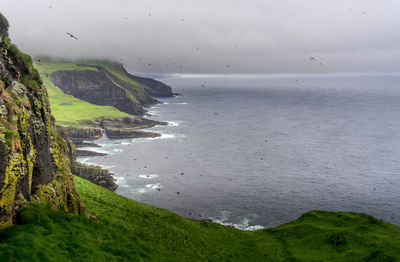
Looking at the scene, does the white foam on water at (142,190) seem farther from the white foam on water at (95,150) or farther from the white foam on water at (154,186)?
the white foam on water at (95,150)

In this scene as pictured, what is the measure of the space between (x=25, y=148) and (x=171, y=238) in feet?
84.7

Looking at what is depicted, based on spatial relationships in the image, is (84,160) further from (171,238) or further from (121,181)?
(171,238)

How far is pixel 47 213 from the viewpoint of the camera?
24.3 m

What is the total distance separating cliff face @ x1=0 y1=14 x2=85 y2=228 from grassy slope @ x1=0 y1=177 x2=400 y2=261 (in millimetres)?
2281

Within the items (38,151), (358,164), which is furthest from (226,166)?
(38,151)

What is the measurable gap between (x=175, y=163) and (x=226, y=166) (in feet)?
93.6

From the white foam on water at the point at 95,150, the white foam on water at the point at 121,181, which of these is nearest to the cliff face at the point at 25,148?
the white foam on water at the point at 121,181

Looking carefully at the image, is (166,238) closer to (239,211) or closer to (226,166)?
(239,211)

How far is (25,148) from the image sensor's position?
2469cm

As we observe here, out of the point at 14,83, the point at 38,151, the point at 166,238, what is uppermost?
the point at 14,83

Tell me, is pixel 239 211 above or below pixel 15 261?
below

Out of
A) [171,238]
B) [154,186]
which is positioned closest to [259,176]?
[154,186]

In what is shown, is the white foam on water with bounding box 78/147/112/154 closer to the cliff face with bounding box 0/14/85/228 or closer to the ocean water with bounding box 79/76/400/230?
the ocean water with bounding box 79/76/400/230

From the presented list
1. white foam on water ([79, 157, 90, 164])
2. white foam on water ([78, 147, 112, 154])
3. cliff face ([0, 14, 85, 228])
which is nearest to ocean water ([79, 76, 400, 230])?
white foam on water ([79, 157, 90, 164])
